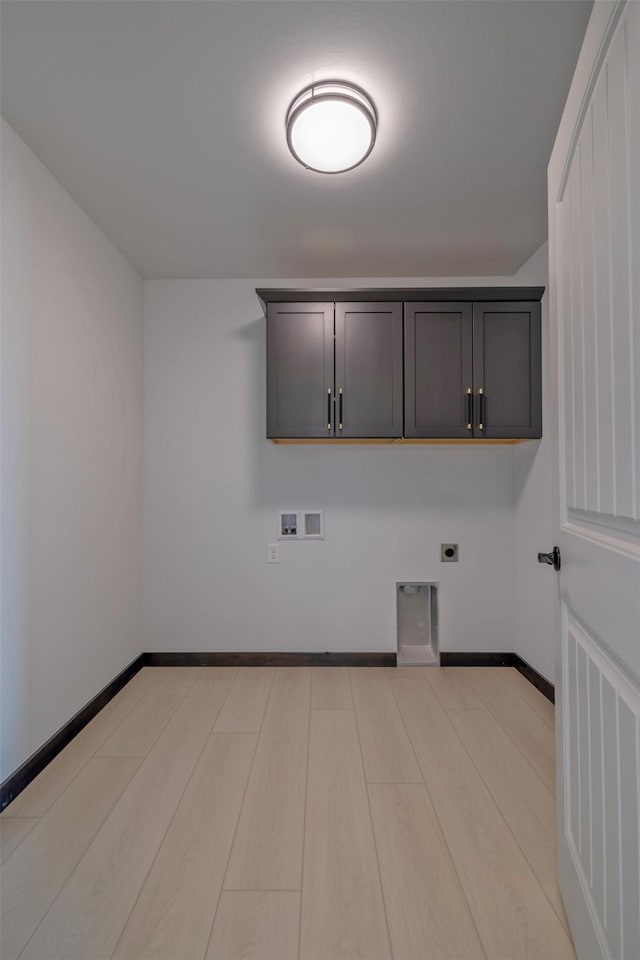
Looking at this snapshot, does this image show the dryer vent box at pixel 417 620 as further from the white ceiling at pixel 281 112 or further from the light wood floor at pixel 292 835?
the white ceiling at pixel 281 112

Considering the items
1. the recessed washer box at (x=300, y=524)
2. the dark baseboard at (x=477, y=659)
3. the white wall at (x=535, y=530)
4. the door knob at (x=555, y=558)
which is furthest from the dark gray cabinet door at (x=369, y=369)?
the dark baseboard at (x=477, y=659)


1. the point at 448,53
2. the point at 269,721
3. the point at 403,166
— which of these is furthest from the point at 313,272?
the point at 269,721

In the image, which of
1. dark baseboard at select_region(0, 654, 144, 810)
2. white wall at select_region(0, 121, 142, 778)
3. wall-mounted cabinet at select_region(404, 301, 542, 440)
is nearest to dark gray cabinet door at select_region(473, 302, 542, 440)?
wall-mounted cabinet at select_region(404, 301, 542, 440)

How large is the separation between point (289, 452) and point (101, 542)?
1216 millimetres

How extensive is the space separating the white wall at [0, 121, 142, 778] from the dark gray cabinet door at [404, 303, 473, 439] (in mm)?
1655

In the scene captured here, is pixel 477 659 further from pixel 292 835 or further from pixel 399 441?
pixel 292 835

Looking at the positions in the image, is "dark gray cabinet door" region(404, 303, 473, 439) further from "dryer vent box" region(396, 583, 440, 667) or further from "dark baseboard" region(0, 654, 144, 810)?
"dark baseboard" region(0, 654, 144, 810)

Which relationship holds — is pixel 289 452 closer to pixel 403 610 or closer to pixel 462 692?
pixel 403 610

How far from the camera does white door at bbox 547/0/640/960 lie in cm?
83

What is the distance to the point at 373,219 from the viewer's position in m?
2.34

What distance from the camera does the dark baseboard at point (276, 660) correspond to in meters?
2.99

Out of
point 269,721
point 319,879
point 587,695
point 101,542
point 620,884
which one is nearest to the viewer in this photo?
point 620,884

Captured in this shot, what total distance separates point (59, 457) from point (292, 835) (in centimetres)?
176

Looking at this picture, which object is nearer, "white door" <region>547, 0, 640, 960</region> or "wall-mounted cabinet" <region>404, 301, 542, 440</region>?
"white door" <region>547, 0, 640, 960</region>
